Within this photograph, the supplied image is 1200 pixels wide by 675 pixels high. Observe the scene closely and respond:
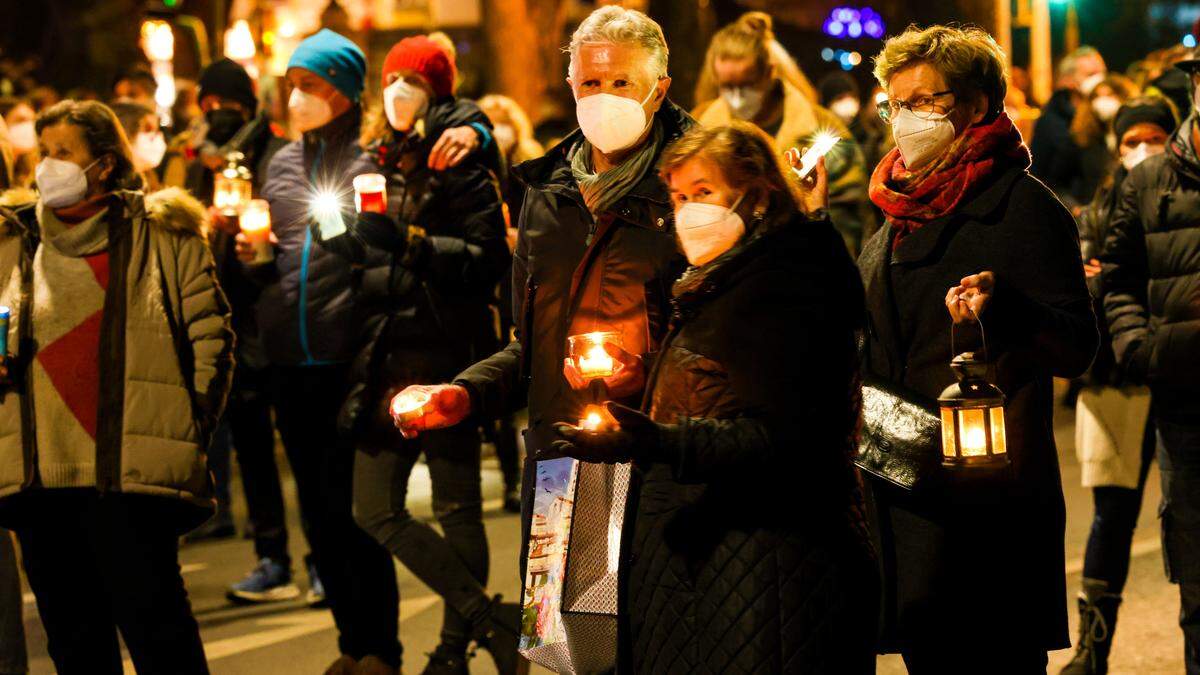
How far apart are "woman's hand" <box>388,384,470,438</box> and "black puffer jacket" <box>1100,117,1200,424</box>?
8.65 ft

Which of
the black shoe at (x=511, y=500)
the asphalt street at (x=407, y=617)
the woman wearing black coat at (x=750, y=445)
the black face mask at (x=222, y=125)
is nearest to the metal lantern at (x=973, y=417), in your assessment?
the woman wearing black coat at (x=750, y=445)

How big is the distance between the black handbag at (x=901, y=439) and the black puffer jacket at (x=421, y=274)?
2.28 m

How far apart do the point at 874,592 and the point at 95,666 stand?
3097 millimetres

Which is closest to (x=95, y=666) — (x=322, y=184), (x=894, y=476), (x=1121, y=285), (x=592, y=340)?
(x=322, y=184)

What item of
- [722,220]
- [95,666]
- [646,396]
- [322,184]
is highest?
[322,184]

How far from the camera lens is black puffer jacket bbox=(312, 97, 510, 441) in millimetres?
6391

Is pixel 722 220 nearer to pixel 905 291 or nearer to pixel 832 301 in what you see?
pixel 832 301

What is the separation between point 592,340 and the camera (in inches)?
170

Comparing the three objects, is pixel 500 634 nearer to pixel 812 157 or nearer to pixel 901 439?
pixel 901 439

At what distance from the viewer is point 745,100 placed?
8.11m

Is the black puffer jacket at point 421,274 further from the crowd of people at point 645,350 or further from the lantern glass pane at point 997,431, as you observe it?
the lantern glass pane at point 997,431

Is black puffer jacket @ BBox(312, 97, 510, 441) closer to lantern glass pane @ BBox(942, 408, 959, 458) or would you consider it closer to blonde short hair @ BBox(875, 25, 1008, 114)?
blonde short hair @ BBox(875, 25, 1008, 114)

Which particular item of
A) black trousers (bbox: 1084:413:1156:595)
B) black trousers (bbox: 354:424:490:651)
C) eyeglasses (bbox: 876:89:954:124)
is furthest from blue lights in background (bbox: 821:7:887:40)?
eyeglasses (bbox: 876:89:954:124)

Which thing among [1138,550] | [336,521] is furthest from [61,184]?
[1138,550]
